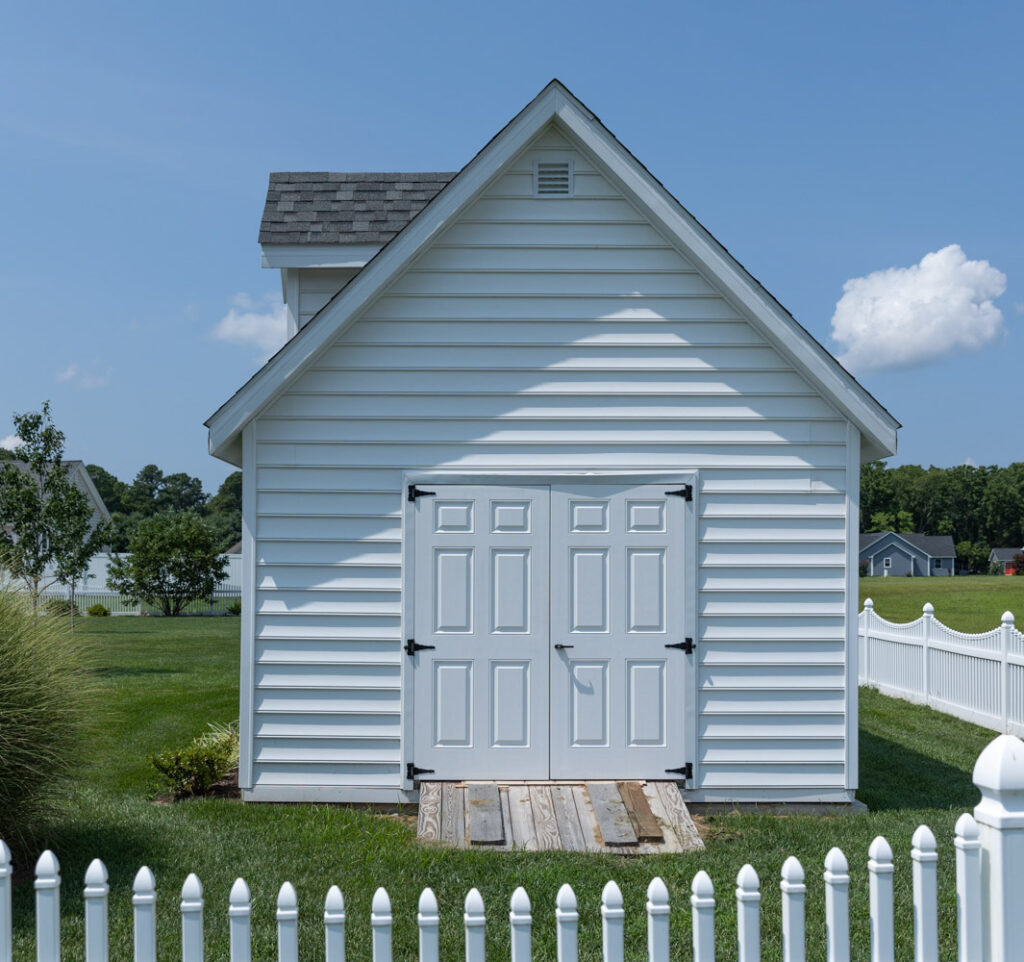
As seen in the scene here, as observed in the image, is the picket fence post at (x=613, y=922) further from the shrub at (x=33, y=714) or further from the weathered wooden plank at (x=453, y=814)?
the shrub at (x=33, y=714)

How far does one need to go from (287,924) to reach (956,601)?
56.7m

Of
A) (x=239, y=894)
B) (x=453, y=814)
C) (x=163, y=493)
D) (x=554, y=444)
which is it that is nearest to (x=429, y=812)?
(x=453, y=814)

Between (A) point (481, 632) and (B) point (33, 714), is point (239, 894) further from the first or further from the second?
(A) point (481, 632)

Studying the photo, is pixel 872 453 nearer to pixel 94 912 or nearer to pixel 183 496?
pixel 94 912

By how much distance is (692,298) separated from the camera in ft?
28.5

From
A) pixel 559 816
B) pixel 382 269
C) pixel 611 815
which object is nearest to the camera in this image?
pixel 611 815

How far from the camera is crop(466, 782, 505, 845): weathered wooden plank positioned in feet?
23.6

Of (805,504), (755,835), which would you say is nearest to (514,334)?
(805,504)

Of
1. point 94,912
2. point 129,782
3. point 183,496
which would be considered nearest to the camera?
point 94,912

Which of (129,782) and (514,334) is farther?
(129,782)

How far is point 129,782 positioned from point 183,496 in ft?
335

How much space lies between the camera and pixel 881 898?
3957mm

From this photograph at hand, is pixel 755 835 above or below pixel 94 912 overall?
below

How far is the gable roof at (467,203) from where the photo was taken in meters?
8.38
